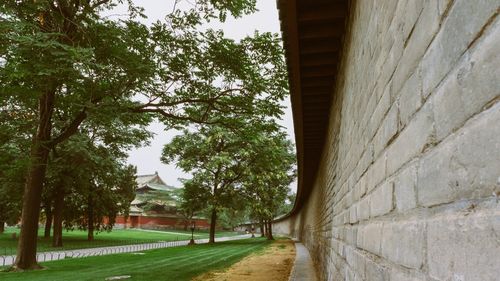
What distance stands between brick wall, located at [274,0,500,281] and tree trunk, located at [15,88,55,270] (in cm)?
1414

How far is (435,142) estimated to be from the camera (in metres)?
1.26

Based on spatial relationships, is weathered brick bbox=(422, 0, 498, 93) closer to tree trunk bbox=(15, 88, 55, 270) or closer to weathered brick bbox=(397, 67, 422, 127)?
weathered brick bbox=(397, 67, 422, 127)

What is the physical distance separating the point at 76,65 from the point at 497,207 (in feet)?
36.4

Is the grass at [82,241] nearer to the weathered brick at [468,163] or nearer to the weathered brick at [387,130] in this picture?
the weathered brick at [387,130]

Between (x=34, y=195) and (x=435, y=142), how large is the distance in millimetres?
16218

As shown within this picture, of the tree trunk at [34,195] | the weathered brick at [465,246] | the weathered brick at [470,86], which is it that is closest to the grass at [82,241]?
the tree trunk at [34,195]

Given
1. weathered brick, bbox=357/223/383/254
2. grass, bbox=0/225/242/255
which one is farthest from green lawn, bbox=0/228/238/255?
weathered brick, bbox=357/223/383/254

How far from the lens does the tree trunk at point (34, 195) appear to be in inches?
550

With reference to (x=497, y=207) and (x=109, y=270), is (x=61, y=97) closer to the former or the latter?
(x=109, y=270)

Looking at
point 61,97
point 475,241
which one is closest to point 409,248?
point 475,241

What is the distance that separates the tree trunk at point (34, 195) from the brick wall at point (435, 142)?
557 inches

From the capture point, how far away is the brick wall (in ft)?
3.01

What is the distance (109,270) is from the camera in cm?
1371

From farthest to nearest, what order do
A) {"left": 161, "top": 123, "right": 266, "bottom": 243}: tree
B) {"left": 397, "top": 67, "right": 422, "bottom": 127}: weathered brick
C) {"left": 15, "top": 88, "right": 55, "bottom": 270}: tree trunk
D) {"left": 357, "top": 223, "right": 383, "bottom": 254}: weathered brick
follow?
1. {"left": 161, "top": 123, "right": 266, "bottom": 243}: tree
2. {"left": 15, "top": 88, "right": 55, "bottom": 270}: tree trunk
3. {"left": 357, "top": 223, "right": 383, "bottom": 254}: weathered brick
4. {"left": 397, "top": 67, "right": 422, "bottom": 127}: weathered brick
